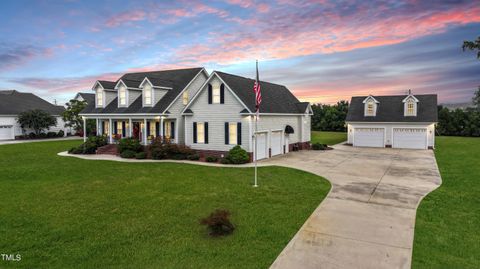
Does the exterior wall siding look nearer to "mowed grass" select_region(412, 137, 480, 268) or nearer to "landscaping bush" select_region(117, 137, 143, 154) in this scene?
"mowed grass" select_region(412, 137, 480, 268)

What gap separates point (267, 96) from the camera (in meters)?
27.2

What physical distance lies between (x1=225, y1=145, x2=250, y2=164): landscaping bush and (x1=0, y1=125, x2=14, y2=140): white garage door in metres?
38.9

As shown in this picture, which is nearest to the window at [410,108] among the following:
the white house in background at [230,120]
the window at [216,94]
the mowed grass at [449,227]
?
the white house in background at [230,120]

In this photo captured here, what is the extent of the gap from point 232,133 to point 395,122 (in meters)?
20.2

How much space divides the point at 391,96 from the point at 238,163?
24.5m

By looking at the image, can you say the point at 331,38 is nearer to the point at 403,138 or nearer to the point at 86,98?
the point at 403,138

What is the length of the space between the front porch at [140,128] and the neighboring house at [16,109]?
21.3m

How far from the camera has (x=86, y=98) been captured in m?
50.0

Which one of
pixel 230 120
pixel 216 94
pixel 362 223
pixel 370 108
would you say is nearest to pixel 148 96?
pixel 216 94

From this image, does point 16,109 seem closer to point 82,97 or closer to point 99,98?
point 82,97

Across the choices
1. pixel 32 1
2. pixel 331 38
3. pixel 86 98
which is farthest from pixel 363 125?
pixel 86 98

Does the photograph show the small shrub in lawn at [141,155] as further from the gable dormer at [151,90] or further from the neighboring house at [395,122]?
the neighboring house at [395,122]

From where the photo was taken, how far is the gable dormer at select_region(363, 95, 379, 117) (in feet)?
111

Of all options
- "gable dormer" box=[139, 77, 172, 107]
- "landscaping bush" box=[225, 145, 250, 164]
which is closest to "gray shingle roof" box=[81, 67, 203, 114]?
"gable dormer" box=[139, 77, 172, 107]
